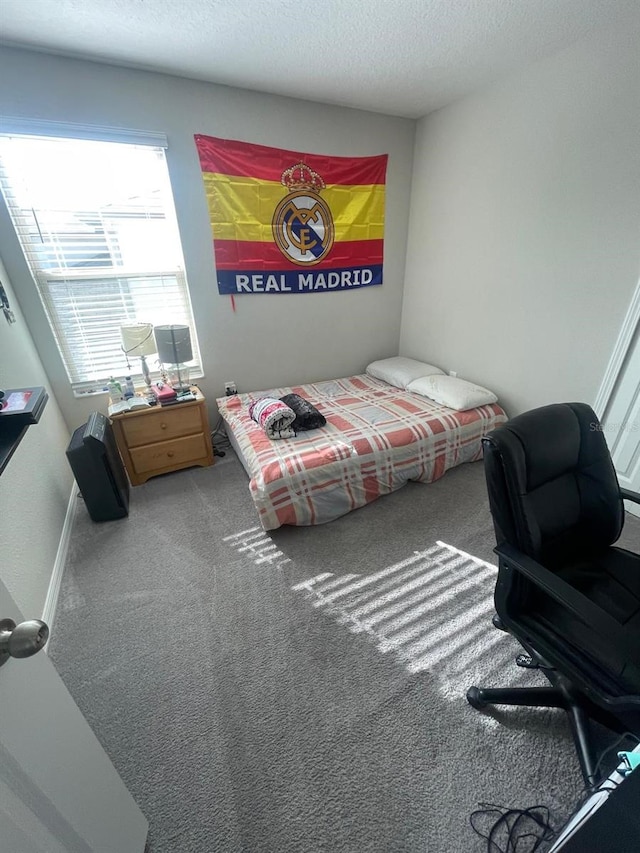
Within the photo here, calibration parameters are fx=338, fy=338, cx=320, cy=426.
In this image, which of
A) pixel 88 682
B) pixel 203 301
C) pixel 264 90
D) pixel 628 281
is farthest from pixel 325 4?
pixel 88 682

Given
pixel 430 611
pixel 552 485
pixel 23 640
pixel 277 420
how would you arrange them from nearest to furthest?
pixel 23 640 → pixel 552 485 → pixel 430 611 → pixel 277 420

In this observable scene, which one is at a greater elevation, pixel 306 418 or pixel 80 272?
pixel 80 272

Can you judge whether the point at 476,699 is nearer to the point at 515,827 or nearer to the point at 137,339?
the point at 515,827

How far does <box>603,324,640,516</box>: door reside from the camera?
1982 millimetres

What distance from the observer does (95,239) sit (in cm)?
229

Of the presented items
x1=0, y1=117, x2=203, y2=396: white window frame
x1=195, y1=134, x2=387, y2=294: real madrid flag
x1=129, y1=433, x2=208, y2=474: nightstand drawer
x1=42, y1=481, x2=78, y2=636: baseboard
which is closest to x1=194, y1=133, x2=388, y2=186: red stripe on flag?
x1=195, y1=134, x2=387, y2=294: real madrid flag

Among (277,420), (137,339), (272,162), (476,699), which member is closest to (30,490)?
(137,339)

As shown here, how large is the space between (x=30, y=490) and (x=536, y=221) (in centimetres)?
340

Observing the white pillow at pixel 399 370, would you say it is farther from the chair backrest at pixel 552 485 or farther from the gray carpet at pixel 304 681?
the chair backrest at pixel 552 485

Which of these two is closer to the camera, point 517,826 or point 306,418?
point 517,826

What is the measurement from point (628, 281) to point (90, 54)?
3311 mm

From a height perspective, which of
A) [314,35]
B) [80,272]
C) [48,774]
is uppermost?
[314,35]

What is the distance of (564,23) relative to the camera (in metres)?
1.74

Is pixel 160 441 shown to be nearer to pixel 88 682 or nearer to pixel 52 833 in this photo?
pixel 88 682
